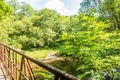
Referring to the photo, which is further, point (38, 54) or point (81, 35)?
point (38, 54)

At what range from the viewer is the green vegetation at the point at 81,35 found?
19.7ft

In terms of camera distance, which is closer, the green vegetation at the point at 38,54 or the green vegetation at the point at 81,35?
the green vegetation at the point at 81,35

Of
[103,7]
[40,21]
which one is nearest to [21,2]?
[40,21]

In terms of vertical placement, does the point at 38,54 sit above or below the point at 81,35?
below

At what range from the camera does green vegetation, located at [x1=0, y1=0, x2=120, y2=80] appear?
5996mm

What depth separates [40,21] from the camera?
31.6 m

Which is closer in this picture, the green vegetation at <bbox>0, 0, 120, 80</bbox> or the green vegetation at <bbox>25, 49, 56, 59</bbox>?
the green vegetation at <bbox>0, 0, 120, 80</bbox>

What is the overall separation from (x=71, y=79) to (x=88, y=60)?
15.1ft

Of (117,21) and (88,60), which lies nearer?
(88,60)

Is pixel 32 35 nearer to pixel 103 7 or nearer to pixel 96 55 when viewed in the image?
pixel 103 7

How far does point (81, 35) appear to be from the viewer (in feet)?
21.2

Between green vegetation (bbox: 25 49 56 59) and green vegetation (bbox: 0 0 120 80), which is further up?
green vegetation (bbox: 0 0 120 80)

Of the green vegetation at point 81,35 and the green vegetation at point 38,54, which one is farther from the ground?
the green vegetation at point 81,35

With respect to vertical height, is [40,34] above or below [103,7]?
below
